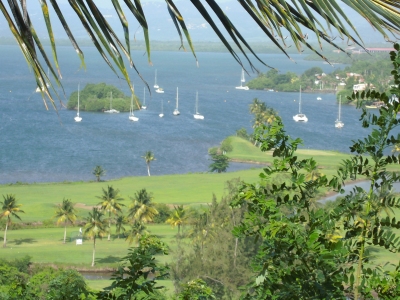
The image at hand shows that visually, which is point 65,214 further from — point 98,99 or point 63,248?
point 98,99

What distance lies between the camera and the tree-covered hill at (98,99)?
65500 millimetres

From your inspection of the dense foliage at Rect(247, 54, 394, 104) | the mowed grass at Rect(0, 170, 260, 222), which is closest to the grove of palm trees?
the mowed grass at Rect(0, 170, 260, 222)

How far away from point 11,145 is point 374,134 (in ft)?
156

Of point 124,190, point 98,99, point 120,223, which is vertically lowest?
point 124,190

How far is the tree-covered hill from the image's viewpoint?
65500 mm

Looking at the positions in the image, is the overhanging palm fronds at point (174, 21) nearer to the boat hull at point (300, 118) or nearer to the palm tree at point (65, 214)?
the palm tree at point (65, 214)

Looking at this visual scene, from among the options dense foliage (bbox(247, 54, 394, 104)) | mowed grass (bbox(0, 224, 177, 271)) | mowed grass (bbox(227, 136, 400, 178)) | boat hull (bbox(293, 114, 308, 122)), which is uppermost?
dense foliage (bbox(247, 54, 394, 104))

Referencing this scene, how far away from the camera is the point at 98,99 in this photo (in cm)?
6700

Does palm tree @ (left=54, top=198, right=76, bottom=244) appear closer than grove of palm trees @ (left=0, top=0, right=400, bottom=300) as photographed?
No

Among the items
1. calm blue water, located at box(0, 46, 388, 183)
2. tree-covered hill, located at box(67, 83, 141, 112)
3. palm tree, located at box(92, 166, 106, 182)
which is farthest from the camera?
tree-covered hill, located at box(67, 83, 141, 112)

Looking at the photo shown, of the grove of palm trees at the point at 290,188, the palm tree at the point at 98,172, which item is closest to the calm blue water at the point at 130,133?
the palm tree at the point at 98,172

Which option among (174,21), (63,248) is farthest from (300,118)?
(174,21)

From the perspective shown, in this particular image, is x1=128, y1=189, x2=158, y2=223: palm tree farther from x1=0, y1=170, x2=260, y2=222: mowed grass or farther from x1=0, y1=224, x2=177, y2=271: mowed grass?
x1=0, y1=170, x2=260, y2=222: mowed grass

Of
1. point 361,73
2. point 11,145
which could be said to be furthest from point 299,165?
point 361,73
